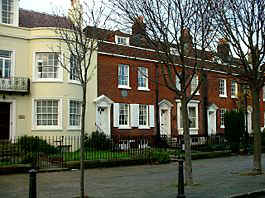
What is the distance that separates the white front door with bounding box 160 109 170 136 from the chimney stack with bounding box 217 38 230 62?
52.4ft

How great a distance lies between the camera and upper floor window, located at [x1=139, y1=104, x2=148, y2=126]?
29.7 meters

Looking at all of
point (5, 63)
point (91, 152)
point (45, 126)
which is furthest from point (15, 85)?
point (91, 152)

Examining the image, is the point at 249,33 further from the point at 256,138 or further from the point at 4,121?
the point at 4,121

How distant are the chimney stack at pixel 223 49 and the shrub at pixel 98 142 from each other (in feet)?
33.2

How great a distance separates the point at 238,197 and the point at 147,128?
19.4m

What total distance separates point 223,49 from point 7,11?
1522cm

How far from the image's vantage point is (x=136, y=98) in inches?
1153

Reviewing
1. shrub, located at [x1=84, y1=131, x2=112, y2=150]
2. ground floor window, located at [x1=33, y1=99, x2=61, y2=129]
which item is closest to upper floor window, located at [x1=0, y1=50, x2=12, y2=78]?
ground floor window, located at [x1=33, y1=99, x2=61, y2=129]

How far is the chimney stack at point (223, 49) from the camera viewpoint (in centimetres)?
1533

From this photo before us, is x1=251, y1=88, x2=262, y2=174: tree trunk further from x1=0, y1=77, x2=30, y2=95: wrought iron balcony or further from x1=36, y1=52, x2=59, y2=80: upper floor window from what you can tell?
x1=0, y1=77, x2=30, y2=95: wrought iron balcony

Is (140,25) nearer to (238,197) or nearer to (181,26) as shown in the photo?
(181,26)

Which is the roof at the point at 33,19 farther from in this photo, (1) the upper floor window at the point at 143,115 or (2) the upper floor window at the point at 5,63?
(1) the upper floor window at the point at 143,115

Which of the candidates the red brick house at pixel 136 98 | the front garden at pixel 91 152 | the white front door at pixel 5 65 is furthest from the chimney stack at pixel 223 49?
the white front door at pixel 5 65

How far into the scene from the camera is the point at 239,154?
27094 millimetres
